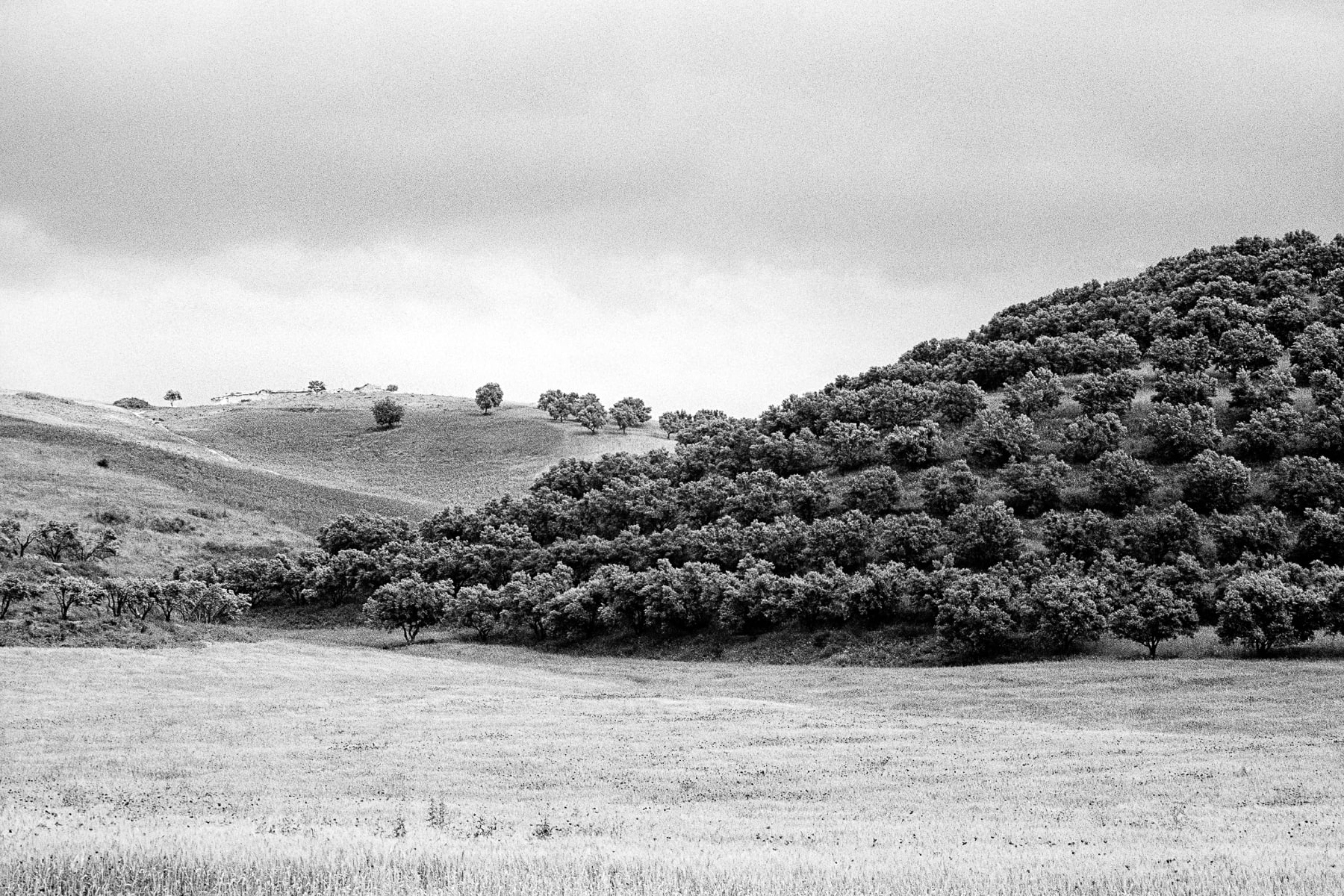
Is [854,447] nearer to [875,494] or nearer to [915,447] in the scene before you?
[915,447]

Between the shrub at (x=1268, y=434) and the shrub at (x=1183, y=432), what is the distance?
2.83 meters

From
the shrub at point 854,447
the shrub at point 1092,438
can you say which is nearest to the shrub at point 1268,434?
the shrub at point 1092,438

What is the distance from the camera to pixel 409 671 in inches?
3642

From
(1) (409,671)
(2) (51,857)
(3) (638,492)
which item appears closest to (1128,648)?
(1) (409,671)

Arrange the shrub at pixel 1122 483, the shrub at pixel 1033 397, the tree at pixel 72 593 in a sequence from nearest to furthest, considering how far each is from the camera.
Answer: the tree at pixel 72 593
the shrub at pixel 1122 483
the shrub at pixel 1033 397

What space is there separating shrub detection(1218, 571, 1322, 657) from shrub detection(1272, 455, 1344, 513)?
37.3m

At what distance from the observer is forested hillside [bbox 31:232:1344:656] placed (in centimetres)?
10194

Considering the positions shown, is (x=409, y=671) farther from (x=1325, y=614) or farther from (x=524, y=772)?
(x=1325, y=614)

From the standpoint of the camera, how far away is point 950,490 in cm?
13438

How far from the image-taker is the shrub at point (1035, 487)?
435ft

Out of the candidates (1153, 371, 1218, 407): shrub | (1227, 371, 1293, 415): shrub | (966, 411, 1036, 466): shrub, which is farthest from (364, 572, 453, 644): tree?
(1227, 371, 1293, 415): shrub

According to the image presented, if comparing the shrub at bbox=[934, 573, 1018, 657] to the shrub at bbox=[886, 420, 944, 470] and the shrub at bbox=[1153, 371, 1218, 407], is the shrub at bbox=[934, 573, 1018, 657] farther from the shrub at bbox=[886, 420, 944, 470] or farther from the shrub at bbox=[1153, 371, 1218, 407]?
the shrub at bbox=[1153, 371, 1218, 407]

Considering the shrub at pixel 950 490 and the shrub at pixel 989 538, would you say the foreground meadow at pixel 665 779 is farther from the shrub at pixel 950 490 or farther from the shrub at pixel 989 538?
the shrub at pixel 950 490

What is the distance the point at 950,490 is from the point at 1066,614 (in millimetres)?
39726
